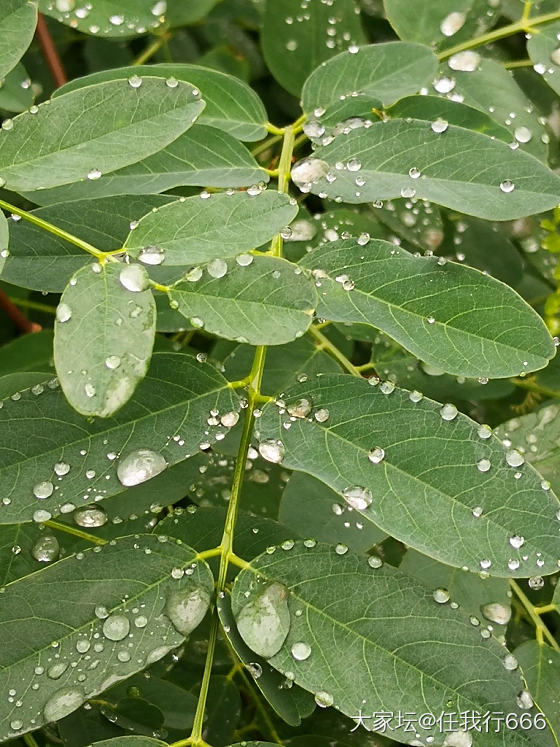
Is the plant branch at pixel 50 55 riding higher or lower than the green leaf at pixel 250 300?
higher

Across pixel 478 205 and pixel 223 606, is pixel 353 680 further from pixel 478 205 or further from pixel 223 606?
pixel 478 205

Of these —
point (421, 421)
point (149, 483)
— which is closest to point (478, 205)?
point (421, 421)

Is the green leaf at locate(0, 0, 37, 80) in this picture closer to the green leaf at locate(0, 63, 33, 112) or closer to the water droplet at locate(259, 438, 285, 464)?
the green leaf at locate(0, 63, 33, 112)

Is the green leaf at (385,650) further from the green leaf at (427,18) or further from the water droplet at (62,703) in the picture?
the green leaf at (427,18)

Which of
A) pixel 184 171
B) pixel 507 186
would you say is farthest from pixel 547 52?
pixel 184 171

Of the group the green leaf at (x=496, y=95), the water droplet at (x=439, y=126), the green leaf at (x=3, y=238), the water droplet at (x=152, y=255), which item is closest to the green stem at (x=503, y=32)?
the green leaf at (x=496, y=95)

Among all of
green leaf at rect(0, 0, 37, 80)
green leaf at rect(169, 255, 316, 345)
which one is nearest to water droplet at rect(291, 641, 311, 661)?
green leaf at rect(169, 255, 316, 345)

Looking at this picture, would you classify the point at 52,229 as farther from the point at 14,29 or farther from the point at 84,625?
the point at 84,625
